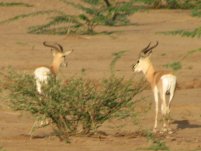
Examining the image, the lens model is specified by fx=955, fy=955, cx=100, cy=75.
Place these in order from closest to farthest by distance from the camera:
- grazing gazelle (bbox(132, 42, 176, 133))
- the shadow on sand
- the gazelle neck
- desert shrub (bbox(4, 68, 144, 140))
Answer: desert shrub (bbox(4, 68, 144, 140))
grazing gazelle (bbox(132, 42, 176, 133))
the shadow on sand
the gazelle neck

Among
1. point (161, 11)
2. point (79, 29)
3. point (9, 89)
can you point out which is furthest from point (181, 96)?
point (161, 11)

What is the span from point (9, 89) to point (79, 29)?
15.7 m

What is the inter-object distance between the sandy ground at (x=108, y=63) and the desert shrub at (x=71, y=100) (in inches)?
8.3

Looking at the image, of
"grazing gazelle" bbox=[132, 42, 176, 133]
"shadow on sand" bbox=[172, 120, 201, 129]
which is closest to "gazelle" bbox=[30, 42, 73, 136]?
"grazing gazelle" bbox=[132, 42, 176, 133]

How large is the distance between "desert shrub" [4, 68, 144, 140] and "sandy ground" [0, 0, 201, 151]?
21 cm

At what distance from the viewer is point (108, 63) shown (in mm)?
19484

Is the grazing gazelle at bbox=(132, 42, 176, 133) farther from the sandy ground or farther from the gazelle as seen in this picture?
the gazelle

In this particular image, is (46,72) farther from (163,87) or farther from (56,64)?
(56,64)

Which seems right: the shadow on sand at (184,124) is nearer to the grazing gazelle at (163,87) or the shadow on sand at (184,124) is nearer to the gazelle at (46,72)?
the grazing gazelle at (163,87)

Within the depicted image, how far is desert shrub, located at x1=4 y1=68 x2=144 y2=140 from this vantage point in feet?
31.5

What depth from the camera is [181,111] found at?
47.8 ft

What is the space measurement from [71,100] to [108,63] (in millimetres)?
9859

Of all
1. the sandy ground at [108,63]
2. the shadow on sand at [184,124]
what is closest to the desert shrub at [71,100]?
the sandy ground at [108,63]

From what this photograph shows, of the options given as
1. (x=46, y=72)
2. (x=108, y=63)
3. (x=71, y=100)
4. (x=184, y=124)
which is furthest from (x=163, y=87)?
(x=108, y=63)
